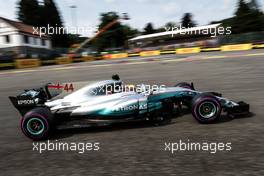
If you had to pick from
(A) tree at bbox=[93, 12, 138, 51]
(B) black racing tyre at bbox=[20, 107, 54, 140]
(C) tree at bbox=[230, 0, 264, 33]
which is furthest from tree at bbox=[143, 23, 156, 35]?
(B) black racing tyre at bbox=[20, 107, 54, 140]

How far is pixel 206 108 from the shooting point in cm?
729

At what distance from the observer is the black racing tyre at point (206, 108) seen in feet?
23.6

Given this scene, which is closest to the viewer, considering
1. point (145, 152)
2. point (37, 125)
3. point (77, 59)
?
point (145, 152)

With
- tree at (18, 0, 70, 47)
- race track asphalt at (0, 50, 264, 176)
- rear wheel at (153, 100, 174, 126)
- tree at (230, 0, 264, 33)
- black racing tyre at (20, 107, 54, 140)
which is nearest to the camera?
race track asphalt at (0, 50, 264, 176)

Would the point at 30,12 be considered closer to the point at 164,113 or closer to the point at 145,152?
the point at 164,113

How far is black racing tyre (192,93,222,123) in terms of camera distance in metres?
7.20

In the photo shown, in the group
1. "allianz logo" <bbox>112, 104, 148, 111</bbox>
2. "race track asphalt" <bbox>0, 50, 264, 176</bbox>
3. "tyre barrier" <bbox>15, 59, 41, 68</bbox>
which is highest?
"tyre barrier" <bbox>15, 59, 41, 68</bbox>

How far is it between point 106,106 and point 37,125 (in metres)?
1.48

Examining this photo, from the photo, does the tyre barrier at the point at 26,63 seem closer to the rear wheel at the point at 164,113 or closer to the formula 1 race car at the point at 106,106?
the formula 1 race car at the point at 106,106

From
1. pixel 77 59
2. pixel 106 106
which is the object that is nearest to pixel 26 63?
pixel 77 59

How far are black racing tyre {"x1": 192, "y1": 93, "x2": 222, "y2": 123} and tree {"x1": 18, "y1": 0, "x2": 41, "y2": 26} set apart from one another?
281ft

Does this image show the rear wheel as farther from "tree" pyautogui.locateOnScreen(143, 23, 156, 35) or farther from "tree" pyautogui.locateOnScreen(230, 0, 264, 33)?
"tree" pyautogui.locateOnScreen(143, 23, 156, 35)

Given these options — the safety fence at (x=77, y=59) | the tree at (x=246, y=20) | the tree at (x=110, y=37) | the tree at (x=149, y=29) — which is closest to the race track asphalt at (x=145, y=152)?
the safety fence at (x=77, y=59)

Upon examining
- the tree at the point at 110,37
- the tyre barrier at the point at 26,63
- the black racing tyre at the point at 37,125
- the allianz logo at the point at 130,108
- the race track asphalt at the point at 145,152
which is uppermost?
the tree at the point at 110,37
